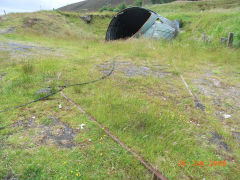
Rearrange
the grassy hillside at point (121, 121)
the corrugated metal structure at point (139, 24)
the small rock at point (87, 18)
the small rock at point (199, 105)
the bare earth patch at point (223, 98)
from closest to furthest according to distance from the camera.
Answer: the grassy hillside at point (121, 121)
the bare earth patch at point (223, 98)
the small rock at point (199, 105)
the corrugated metal structure at point (139, 24)
the small rock at point (87, 18)

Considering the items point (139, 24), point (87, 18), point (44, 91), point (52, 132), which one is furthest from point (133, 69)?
point (87, 18)

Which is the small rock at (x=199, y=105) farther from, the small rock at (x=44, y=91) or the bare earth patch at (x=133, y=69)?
the small rock at (x=44, y=91)

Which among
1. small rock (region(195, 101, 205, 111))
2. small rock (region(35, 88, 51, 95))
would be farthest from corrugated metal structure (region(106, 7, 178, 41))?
small rock (region(35, 88, 51, 95))

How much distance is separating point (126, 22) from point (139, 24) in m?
1.24

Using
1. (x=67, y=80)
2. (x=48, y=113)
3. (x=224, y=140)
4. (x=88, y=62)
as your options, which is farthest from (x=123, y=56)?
(x=224, y=140)

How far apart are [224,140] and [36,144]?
2627mm

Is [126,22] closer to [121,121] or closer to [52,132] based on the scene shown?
[121,121]

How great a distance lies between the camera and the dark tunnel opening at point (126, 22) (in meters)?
12.4

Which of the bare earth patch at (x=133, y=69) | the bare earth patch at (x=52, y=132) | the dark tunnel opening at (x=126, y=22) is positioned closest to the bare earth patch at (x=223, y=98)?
the bare earth patch at (x=133, y=69)

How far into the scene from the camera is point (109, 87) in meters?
4.04

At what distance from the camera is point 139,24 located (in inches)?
565

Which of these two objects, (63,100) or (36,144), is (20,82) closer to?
(63,100)

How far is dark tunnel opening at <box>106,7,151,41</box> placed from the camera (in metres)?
12.4

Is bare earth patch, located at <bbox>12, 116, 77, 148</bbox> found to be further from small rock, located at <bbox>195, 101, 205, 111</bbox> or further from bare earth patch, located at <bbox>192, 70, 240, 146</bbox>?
small rock, located at <bbox>195, 101, 205, 111</bbox>
